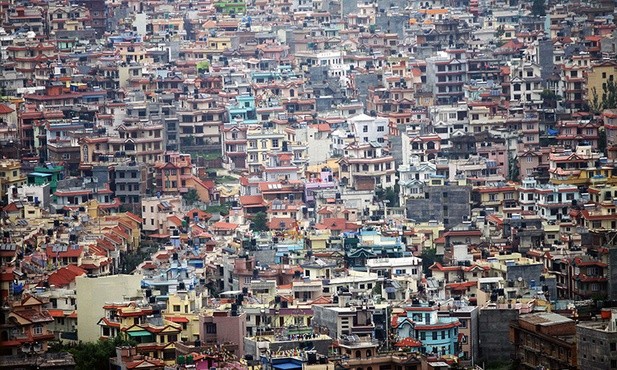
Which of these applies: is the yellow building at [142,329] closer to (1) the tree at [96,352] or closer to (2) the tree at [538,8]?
(1) the tree at [96,352]

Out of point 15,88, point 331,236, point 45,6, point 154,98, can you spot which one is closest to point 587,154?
point 331,236

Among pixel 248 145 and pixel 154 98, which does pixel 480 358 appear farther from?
pixel 154 98

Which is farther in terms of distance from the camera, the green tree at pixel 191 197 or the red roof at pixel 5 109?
the red roof at pixel 5 109

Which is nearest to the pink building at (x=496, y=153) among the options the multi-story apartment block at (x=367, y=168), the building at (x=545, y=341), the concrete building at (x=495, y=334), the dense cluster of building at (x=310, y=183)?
the dense cluster of building at (x=310, y=183)

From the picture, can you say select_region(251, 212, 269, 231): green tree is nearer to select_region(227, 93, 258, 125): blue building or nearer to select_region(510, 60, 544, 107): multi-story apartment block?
select_region(227, 93, 258, 125): blue building

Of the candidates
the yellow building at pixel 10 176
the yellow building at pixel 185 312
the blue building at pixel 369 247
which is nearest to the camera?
Answer: the yellow building at pixel 185 312

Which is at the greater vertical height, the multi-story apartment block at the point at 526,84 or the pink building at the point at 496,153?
the multi-story apartment block at the point at 526,84
